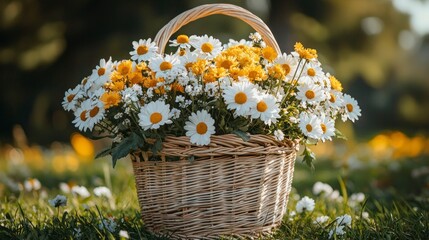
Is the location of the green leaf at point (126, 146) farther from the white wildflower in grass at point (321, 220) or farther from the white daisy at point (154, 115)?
the white wildflower in grass at point (321, 220)

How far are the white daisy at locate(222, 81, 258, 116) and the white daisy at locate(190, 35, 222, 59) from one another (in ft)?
0.90

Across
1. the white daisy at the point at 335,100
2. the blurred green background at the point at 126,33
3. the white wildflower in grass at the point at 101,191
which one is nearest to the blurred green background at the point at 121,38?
the blurred green background at the point at 126,33

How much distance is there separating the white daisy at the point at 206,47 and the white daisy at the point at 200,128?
1.03ft

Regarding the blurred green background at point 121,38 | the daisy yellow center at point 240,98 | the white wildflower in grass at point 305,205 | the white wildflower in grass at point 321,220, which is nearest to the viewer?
the daisy yellow center at point 240,98

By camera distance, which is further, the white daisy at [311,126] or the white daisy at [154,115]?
the white daisy at [311,126]

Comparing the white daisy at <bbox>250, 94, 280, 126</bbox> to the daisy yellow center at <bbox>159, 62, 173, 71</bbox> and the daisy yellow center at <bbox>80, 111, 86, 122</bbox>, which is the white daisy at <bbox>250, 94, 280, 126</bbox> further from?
the daisy yellow center at <bbox>80, 111, 86, 122</bbox>

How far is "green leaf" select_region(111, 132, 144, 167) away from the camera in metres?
2.03

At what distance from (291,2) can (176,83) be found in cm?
629

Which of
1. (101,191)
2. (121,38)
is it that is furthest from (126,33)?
(101,191)

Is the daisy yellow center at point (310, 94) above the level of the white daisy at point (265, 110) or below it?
above

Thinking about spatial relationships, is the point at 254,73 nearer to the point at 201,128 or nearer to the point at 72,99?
the point at 201,128

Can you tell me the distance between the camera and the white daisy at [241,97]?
200 centimetres

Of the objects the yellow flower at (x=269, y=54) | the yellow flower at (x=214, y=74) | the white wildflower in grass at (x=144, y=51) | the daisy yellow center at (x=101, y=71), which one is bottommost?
the yellow flower at (x=214, y=74)

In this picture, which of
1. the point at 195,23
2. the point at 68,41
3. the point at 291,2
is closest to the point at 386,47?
the point at 291,2
